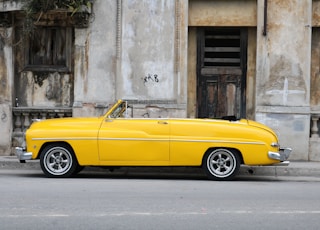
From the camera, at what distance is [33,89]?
15.5 m

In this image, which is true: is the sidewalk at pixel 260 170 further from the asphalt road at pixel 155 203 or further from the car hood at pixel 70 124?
the car hood at pixel 70 124

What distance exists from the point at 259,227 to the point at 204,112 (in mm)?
8562

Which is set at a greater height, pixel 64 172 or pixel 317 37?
pixel 317 37

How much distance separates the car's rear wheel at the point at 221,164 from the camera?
11484 millimetres

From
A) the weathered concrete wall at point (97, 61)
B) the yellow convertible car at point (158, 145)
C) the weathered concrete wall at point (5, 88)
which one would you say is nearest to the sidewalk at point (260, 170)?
the yellow convertible car at point (158, 145)

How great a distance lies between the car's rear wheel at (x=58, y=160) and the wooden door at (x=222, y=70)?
16.5 ft

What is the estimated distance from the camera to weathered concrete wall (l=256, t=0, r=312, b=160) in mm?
14750

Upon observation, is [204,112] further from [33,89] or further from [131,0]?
[33,89]

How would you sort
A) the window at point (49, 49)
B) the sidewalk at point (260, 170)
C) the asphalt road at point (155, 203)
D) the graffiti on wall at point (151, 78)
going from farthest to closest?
the window at point (49, 49), the graffiti on wall at point (151, 78), the sidewalk at point (260, 170), the asphalt road at point (155, 203)

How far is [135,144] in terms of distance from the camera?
1142 cm

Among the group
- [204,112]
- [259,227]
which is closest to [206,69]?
[204,112]

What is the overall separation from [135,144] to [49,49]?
5174 millimetres

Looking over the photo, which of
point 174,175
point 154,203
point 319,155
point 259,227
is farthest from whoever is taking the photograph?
point 319,155

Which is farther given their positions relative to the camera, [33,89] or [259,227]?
[33,89]
